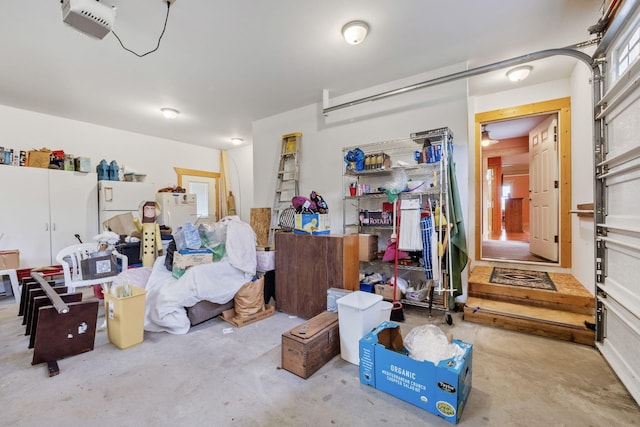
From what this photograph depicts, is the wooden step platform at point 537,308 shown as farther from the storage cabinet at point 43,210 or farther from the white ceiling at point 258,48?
the storage cabinet at point 43,210

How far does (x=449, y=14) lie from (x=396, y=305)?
277cm

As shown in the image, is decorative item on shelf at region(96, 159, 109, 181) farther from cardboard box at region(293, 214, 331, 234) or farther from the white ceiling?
cardboard box at region(293, 214, 331, 234)

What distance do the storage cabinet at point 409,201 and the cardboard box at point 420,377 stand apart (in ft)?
4.13

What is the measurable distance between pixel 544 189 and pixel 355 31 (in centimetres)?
383

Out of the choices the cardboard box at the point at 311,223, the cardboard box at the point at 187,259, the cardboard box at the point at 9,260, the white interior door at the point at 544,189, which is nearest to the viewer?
the cardboard box at the point at 187,259

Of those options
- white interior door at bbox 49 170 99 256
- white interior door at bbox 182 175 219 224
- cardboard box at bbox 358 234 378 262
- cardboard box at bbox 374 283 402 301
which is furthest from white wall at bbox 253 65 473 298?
white interior door at bbox 49 170 99 256

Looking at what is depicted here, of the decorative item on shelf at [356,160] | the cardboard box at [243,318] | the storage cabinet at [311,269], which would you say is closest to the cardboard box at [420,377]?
the storage cabinet at [311,269]

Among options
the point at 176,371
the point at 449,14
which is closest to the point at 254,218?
the point at 176,371

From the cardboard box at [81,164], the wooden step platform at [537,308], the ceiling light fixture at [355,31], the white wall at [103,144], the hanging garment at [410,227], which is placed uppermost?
the ceiling light fixture at [355,31]

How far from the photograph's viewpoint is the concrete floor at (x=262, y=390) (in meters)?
1.49

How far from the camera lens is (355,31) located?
2516 mm

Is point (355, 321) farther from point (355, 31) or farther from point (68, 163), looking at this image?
point (68, 163)

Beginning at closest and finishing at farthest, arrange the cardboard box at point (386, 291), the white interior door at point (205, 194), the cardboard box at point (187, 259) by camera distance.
A: the cardboard box at point (187, 259), the cardboard box at point (386, 291), the white interior door at point (205, 194)

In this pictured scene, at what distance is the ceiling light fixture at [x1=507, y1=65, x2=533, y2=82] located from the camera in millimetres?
3211
